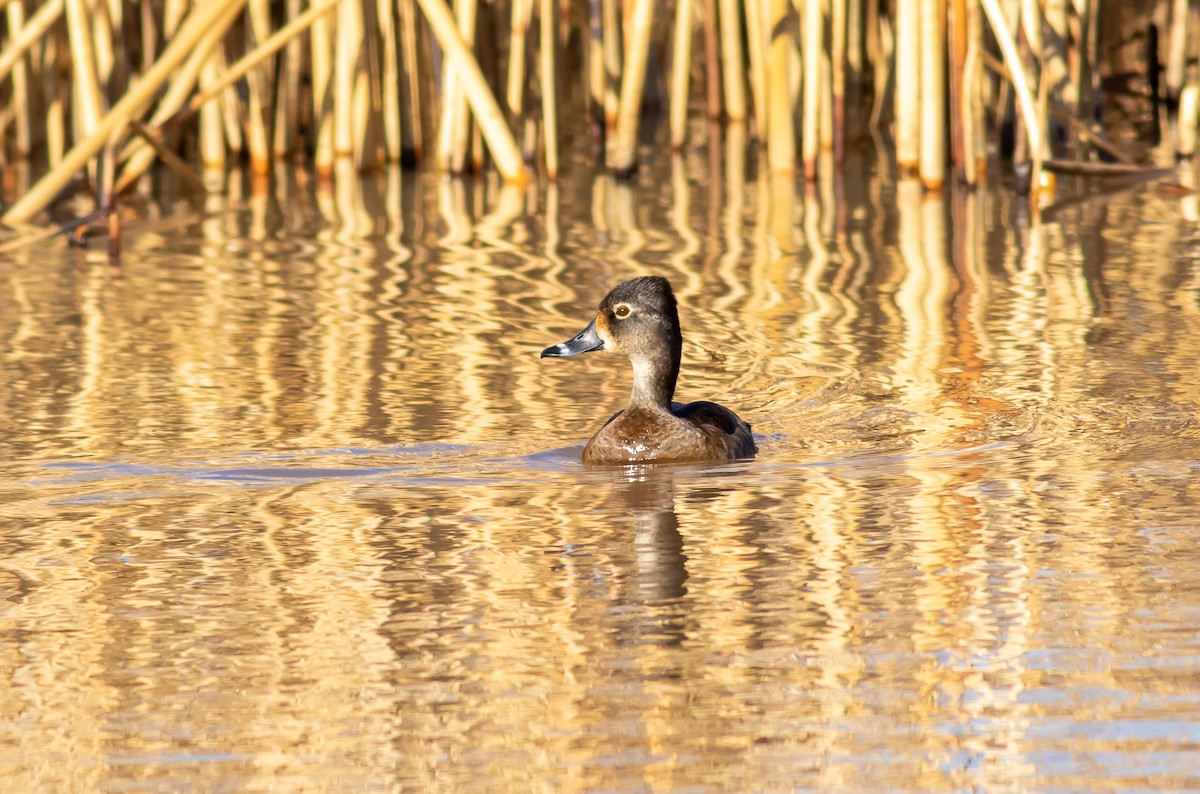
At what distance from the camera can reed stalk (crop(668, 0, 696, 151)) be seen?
12500 mm

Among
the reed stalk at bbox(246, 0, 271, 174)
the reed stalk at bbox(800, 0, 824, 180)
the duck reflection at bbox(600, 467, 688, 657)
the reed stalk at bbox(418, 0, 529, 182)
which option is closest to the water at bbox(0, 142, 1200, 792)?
the duck reflection at bbox(600, 467, 688, 657)

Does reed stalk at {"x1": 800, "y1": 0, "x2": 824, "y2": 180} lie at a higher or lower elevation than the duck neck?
higher

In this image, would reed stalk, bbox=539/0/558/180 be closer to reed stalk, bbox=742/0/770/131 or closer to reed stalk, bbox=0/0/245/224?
reed stalk, bbox=742/0/770/131

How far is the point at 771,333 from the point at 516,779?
16.2 feet

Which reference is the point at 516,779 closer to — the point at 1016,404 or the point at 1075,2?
A: the point at 1016,404

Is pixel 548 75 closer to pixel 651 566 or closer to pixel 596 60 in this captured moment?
pixel 596 60

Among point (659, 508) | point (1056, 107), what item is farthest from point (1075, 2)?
point (659, 508)

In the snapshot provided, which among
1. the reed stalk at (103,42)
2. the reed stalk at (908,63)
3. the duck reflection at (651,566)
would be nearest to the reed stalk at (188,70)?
the reed stalk at (103,42)

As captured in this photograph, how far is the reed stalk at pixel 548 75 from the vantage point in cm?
1202

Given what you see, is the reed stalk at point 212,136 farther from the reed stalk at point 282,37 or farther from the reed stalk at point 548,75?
the reed stalk at point 282,37

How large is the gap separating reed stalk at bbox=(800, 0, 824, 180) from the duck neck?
18.0 feet

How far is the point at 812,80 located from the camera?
12.0m

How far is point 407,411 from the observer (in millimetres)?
6934

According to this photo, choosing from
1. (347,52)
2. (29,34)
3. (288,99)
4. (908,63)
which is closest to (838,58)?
(908,63)
